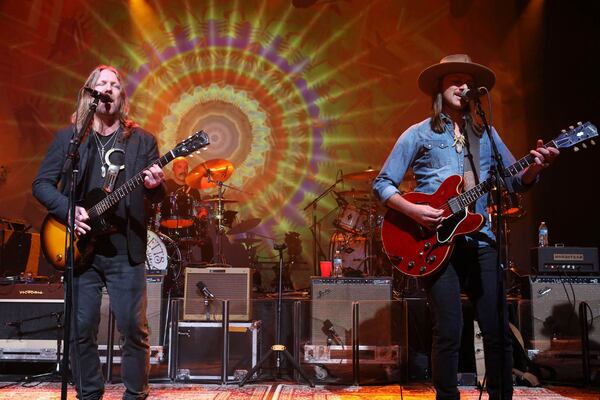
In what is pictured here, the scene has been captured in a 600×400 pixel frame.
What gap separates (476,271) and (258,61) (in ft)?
25.0

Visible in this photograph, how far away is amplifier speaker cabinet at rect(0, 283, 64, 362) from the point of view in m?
5.36

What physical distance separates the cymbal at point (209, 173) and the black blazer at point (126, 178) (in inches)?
Result: 210

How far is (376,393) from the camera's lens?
4.81 metres

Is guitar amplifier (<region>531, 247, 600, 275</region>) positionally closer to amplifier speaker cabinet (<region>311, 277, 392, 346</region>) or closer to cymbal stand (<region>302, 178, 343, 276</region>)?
amplifier speaker cabinet (<region>311, 277, 392, 346</region>)

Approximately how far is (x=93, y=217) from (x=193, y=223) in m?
5.05

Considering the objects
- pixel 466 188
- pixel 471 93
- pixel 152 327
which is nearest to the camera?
pixel 471 93

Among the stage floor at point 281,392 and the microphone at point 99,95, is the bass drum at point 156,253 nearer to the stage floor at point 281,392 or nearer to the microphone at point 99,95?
the stage floor at point 281,392

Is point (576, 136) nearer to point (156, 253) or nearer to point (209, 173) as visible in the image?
point (156, 253)

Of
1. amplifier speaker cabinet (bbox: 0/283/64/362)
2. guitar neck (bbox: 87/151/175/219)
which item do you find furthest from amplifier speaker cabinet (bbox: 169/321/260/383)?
guitar neck (bbox: 87/151/175/219)

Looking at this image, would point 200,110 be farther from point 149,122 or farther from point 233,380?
point 233,380

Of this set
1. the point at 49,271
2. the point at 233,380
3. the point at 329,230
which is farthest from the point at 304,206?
the point at 233,380

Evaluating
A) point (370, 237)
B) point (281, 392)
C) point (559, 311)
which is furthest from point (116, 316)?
point (370, 237)

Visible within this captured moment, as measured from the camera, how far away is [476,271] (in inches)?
127

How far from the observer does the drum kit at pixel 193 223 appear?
812cm
